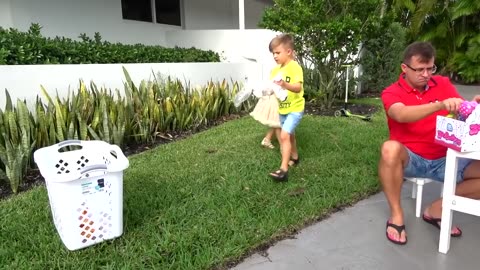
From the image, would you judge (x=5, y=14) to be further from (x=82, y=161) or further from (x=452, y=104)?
(x=452, y=104)

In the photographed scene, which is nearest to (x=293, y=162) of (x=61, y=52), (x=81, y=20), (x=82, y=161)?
(x=82, y=161)

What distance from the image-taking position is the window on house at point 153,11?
9422mm

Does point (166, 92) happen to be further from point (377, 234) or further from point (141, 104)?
point (377, 234)

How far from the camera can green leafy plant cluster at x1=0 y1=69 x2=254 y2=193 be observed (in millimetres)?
3811

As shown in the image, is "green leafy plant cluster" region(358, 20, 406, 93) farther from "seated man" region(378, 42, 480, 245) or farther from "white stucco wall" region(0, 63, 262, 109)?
"seated man" region(378, 42, 480, 245)

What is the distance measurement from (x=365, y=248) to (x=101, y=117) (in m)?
3.19

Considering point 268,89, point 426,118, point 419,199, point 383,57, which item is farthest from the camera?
point 383,57

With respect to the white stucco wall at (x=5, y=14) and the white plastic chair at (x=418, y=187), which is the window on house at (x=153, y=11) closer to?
the white stucco wall at (x=5, y=14)

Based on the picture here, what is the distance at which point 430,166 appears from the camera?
2.81m

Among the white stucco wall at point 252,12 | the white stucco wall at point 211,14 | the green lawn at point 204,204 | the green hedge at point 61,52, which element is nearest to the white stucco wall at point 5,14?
the green hedge at point 61,52

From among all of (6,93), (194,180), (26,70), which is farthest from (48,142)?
(194,180)

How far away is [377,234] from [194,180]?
1.65 m

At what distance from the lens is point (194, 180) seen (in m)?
3.62

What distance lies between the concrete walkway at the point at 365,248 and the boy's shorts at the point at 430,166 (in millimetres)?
411
